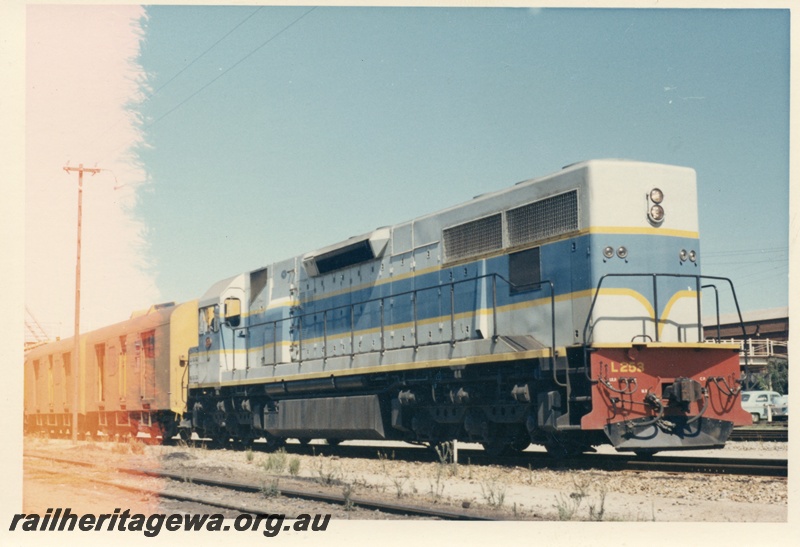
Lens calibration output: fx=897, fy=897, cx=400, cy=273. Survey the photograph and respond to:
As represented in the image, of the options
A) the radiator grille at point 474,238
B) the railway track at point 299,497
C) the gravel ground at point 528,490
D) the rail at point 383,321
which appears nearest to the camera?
the railway track at point 299,497

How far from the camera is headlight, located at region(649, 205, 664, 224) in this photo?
1034 centimetres

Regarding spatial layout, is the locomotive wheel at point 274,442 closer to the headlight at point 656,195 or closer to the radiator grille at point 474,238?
the radiator grille at point 474,238

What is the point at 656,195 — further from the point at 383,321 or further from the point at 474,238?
the point at 383,321

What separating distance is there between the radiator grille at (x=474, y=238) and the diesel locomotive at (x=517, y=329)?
26 millimetres

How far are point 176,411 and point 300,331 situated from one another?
4659mm

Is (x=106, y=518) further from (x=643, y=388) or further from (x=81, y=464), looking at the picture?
(x=81, y=464)

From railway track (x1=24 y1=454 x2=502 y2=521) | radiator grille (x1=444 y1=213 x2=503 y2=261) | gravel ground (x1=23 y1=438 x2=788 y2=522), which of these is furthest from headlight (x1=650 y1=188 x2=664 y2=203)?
railway track (x1=24 y1=454 x2=502 y2=521)

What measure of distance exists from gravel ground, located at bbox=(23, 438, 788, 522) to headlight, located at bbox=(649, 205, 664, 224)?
9.43 ft

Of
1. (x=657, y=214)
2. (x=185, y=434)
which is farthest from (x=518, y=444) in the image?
(x=185, y=434)

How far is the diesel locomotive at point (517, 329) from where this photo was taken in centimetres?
984

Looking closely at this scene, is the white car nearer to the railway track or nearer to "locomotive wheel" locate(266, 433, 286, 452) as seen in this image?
"locomotive wheel" locate(266, 433, 286, 452)

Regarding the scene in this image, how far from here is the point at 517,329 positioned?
11.1m

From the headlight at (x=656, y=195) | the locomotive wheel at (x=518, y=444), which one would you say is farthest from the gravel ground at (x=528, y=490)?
the headlight at (x=656, y=195)

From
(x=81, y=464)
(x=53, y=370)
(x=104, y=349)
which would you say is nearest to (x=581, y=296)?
(x=81, y=464)
